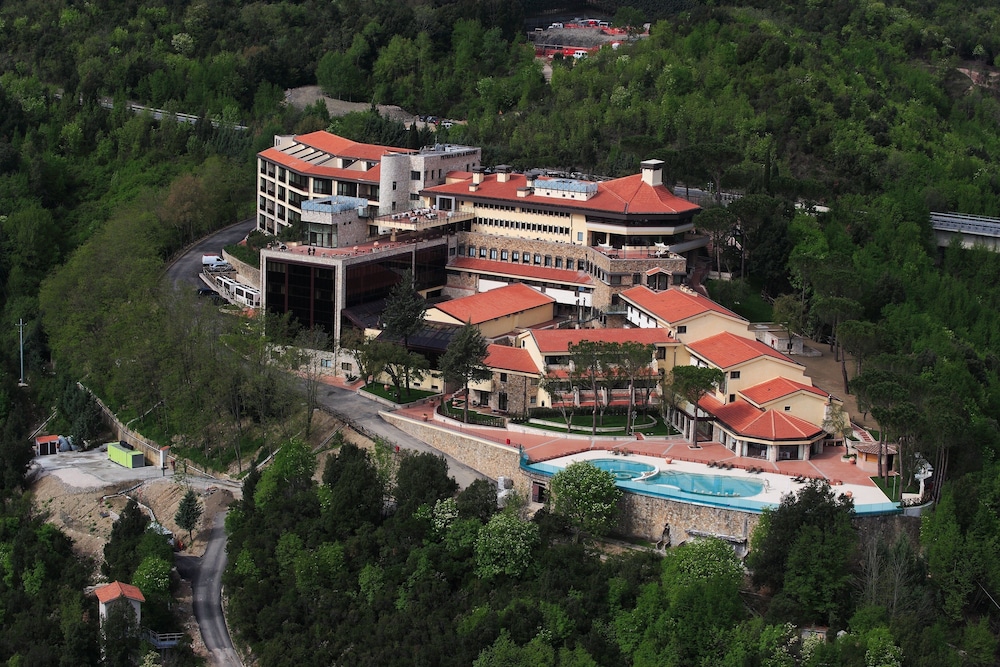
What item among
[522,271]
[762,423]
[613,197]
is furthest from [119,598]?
[613,197]

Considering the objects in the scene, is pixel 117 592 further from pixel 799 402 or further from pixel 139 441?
pixel 799 402

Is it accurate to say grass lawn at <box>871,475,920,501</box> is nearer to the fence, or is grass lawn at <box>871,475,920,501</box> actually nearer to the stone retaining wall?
the stone retaining wall

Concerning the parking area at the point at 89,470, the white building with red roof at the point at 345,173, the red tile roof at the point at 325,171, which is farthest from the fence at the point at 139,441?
the red tile roof at the point at 325,171

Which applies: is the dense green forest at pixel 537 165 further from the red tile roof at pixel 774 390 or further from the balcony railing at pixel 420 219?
the balcony railing at pixel 420 219

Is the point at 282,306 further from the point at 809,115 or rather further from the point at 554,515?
the point at 809,115

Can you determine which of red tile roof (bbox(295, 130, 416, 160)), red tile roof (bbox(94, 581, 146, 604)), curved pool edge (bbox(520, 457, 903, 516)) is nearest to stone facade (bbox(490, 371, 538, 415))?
curved pool edge (bbox(520, 457, 903, 516))
